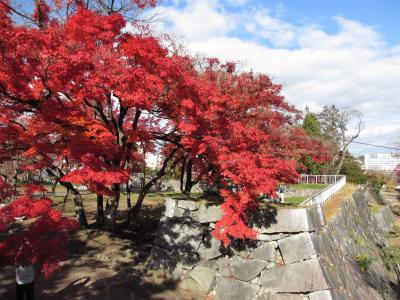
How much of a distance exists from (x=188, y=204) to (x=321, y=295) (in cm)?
543

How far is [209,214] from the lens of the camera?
40.2ft

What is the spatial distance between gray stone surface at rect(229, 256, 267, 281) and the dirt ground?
161cm

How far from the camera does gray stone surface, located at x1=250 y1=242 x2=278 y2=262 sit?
11.1 meters

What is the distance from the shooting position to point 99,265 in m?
12.1

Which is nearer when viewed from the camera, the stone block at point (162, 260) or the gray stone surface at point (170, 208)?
the stone block at point (162, 260)

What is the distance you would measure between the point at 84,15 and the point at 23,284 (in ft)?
27.7

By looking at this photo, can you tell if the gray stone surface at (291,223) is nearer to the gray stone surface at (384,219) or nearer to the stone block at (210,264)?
the stone block at (210,264)

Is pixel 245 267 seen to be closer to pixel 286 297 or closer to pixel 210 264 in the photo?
pixel 210 264

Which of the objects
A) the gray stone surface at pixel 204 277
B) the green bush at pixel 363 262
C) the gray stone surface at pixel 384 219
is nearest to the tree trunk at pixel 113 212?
the gray stone surface at pixel 204 277

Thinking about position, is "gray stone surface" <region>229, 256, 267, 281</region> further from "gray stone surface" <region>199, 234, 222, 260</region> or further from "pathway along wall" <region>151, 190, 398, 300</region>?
"gray stone surface" <region>199, 234, 222, 260</region>

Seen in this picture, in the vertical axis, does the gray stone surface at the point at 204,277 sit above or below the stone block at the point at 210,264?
below

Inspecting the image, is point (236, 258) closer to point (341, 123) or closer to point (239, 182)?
point (239, 182)

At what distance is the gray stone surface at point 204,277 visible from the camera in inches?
470

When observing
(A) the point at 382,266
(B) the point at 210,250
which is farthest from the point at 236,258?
(A) the point at 382,266
